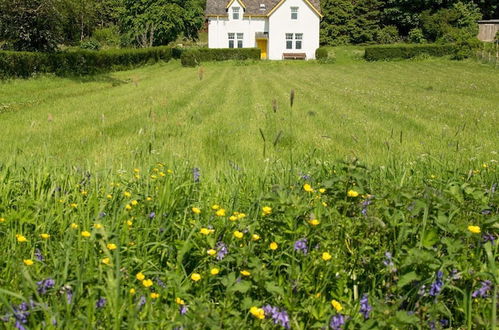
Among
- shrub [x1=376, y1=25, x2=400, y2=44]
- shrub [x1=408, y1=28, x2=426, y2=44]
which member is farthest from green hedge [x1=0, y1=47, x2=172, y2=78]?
shrub [x1=408, y1=28, x2=426, y2=44]

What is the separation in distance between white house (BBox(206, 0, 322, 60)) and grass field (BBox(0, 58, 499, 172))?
32.2 m

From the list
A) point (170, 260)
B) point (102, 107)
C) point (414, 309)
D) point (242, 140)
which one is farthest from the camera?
point (102, 107)

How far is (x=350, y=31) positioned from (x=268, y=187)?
193ft

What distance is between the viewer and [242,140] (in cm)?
738

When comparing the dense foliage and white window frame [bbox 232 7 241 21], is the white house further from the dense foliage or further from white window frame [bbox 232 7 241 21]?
the dense foliage

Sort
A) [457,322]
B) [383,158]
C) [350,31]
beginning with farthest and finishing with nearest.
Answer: [350,31] < [383,158] < [457,322]

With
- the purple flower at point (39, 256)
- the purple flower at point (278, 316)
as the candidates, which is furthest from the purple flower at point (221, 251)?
the purple flower at point (39, 256)

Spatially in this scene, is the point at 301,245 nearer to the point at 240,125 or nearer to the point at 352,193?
the point at 352,193

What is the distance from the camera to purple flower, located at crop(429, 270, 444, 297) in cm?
223

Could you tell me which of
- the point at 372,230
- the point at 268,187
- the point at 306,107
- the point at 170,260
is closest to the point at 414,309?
the point at 372,230

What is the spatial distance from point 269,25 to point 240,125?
139ft

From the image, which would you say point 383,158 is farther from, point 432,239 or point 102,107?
point 102,107

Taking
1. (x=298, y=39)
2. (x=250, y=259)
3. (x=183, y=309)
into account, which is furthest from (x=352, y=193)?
(x=298, y=39)

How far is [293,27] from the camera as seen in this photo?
160 feet
